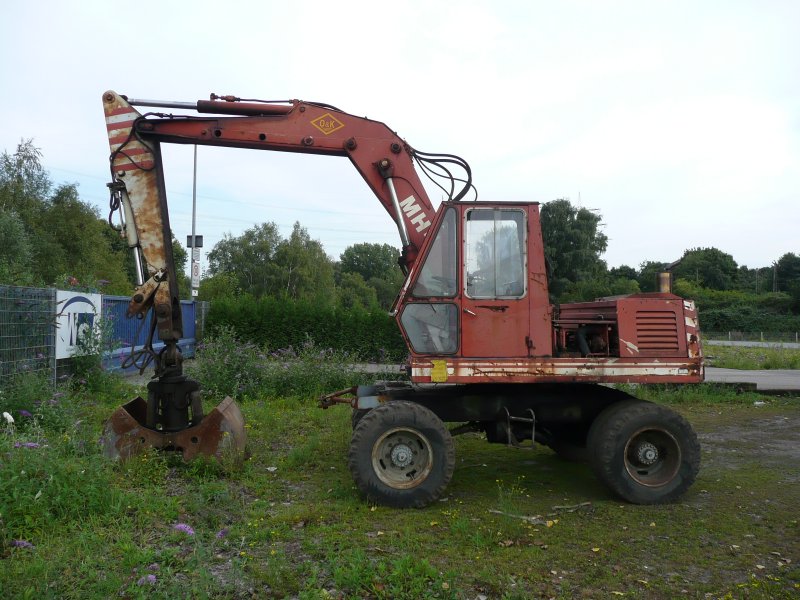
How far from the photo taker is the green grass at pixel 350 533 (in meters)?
4.03

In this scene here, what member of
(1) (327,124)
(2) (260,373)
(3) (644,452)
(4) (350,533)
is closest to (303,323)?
(2) (260,373)

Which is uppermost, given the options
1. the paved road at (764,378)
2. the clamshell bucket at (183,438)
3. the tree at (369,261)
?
the tree at (369,261)

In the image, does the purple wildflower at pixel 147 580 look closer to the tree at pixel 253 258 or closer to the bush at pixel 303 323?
the bush at pixel 303 323

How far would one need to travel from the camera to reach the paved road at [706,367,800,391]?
48.8 ft

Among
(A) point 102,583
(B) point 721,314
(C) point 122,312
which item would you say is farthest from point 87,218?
(B) point 721,314

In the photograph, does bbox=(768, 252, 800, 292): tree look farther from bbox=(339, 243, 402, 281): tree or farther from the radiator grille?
the radiator grille

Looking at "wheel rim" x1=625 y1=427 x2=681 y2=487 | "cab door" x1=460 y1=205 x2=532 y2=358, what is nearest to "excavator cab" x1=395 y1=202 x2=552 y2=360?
"cab door" x1=460 y1=205 x2=532 y2=358

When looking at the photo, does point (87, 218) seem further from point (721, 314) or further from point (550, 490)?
point (721, 314)

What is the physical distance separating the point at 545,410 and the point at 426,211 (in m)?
2.43

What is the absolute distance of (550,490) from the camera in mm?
6609

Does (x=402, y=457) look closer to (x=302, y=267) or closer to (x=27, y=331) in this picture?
(x=27, y=331)

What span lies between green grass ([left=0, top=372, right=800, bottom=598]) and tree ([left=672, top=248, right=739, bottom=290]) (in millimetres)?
74326

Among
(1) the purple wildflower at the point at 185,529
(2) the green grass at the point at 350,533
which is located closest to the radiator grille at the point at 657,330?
(2) the green grass at the point at 350,533

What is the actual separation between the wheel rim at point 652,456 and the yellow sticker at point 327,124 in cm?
435
